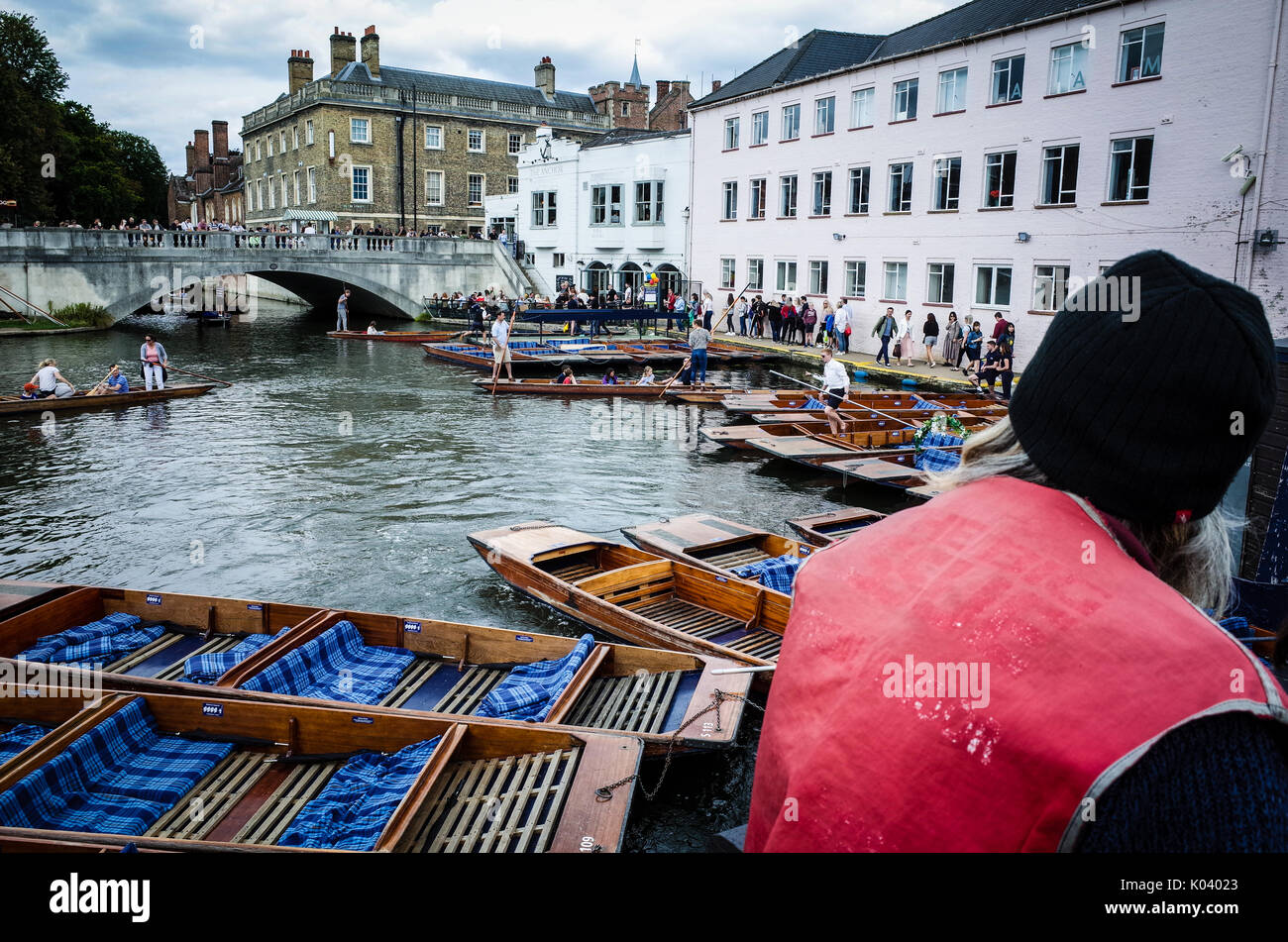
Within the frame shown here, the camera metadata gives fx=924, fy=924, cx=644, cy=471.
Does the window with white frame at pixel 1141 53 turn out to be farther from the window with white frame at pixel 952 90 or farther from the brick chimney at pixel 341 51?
the brick chimney at pixel 341 51

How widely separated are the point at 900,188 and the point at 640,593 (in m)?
23.6

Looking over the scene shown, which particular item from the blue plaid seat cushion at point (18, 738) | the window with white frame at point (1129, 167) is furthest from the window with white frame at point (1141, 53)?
the blue plaid seat cushion at point (18, 738)

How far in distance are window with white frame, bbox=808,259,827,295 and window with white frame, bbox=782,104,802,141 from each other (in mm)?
4598

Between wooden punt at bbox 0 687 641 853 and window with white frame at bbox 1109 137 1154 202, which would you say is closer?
wooden punt at bbox 0 687 641 853

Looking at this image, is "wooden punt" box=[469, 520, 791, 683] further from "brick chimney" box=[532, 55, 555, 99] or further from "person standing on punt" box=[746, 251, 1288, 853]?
"brick chimney" box=[532, 55, 555, 99]

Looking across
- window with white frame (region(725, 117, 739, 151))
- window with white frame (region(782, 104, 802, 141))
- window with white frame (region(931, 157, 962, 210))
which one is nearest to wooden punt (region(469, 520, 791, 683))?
window with white frame (region(931, 157, 962, 210))

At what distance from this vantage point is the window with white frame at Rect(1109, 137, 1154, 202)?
21.9 meters

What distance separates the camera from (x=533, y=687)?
6.82 meters

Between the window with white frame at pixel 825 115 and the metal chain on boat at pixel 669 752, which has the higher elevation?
the window with white frame at pixel 825 115

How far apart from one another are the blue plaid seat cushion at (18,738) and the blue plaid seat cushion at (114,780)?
0.54m

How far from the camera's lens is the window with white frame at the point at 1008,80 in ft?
81.5

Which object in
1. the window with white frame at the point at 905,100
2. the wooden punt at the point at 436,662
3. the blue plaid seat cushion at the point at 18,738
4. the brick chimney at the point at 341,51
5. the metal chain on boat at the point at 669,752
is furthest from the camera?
the brick chimney at the point at 341,51
